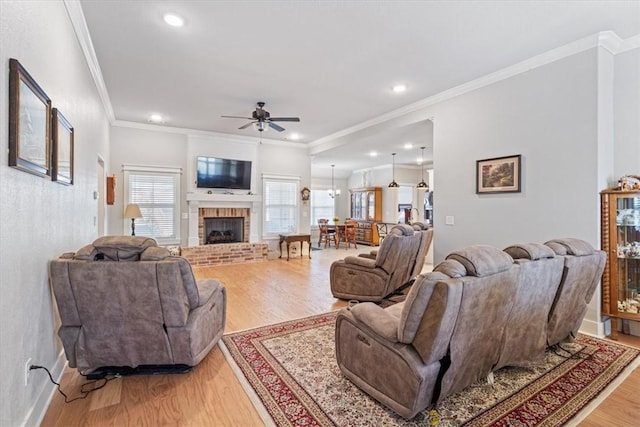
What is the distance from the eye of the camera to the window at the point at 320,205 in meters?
12.7

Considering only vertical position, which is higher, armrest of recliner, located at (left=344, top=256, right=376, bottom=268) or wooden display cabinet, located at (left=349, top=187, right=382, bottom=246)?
wooden display cabinet, located at (left=349, top=187, right=382, bottom=246)

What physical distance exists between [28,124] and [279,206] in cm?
626

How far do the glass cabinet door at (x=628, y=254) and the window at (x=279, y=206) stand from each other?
629cm

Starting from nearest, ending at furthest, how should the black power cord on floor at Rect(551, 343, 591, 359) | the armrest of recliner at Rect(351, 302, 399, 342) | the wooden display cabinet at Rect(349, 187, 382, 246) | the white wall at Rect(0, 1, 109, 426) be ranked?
the white wall at Rect(0, 1, 109, 426), the armrest of recliner at Rect(351, 302, 399, 342), the black power cord on floor at Rect(551, 343, 591, 359), the wooden display cabinet at Rect(349, 187, 382, 246)

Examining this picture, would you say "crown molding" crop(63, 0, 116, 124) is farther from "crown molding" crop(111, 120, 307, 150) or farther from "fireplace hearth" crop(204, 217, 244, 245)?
"fireplace hearth" crop(204, 217, 244, 245)

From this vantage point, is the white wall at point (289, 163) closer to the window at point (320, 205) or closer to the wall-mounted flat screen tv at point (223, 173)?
the wall-mounted flat screen tv at point (223, 173)

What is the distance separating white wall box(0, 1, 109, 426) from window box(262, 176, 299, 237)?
4.92 metres

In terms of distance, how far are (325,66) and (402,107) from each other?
1.94 m

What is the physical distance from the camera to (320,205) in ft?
42.1

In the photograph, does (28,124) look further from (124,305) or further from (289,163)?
(289,163)

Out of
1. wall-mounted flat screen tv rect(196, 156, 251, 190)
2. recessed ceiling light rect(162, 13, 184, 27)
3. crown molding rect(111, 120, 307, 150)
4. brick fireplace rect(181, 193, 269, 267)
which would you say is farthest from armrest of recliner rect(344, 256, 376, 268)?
crown molding rect(111, 120, 307, 150)

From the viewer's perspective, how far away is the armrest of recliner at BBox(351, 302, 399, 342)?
1.87 metres

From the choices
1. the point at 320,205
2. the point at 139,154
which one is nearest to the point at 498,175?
the point at 139,154

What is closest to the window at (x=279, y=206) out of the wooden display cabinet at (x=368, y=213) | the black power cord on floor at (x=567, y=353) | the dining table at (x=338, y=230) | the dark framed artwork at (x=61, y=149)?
the dining table at (x=338, y=230)
